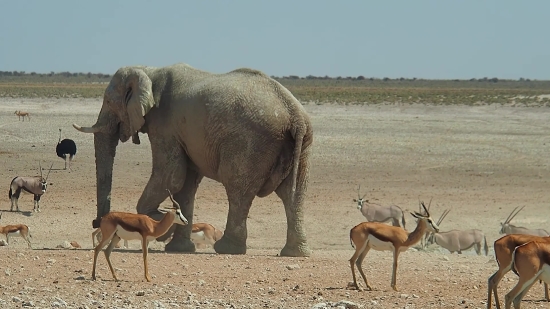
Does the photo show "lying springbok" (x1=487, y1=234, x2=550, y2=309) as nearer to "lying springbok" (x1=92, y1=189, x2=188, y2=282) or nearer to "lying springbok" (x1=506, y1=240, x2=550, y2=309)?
"lying springbok" (x1=506, y1=240, x2=550, y2=309)

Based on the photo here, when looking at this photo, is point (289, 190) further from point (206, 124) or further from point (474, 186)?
point (474, 186)

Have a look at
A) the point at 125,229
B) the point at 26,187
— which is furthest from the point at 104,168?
the point at 125,229

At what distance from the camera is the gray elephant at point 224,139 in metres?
14.8

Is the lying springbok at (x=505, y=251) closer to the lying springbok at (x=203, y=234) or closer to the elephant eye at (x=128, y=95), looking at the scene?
the lying springbok at (x=203, y=234)

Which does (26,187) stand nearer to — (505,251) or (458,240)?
(458,240)

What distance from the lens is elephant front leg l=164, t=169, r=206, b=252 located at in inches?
626

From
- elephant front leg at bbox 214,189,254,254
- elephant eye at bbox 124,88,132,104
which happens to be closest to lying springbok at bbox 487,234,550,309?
elephant front leg at bbox 214,189,254,254

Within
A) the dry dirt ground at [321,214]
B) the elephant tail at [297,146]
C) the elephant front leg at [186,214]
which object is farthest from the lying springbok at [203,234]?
the elephant tail at [297,146]

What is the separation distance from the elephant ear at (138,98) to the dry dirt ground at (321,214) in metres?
1.99

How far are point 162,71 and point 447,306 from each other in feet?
23.1

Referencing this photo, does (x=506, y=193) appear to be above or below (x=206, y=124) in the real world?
below

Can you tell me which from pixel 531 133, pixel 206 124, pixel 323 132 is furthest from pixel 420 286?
pixel 531 133

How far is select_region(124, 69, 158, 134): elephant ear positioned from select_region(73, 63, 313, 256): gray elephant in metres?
0.02

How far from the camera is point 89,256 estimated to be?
13.7m
